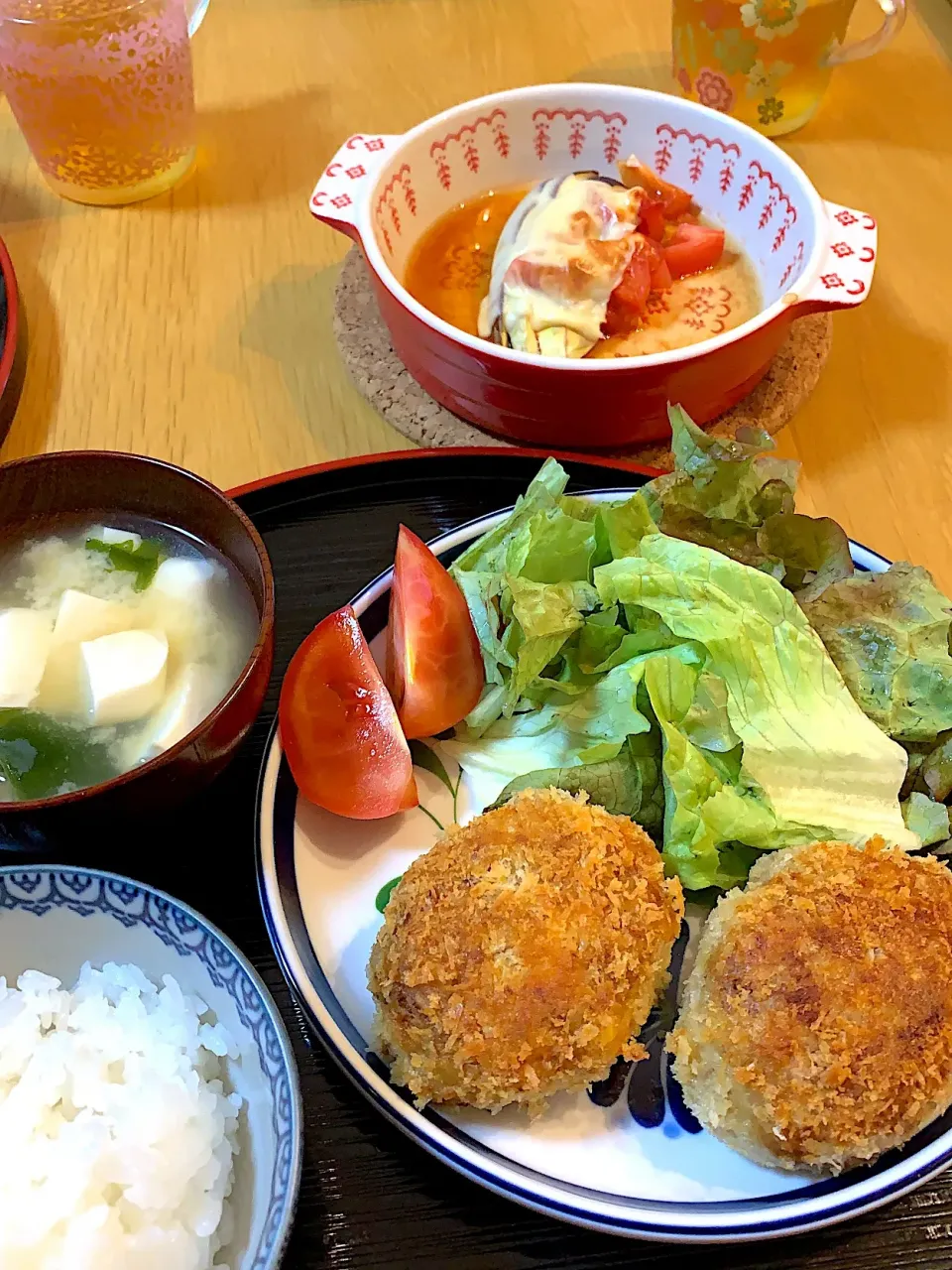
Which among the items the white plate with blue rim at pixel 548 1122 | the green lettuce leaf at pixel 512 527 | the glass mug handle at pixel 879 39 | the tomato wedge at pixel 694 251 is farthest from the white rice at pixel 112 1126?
the glass mug handle at pixel 879 39

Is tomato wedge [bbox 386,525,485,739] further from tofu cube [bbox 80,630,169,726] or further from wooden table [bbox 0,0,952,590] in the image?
wooden table [bbox 0,0,952,590]

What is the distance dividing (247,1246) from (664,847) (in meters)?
0.61

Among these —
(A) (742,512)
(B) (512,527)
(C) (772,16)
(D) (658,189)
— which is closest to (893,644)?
(A) (742,512)

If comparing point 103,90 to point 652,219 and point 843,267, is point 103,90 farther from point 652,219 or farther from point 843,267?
point 843,267

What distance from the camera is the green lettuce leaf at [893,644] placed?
1233 millimetres

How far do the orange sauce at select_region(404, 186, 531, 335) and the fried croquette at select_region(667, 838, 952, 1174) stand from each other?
1135 millimetres

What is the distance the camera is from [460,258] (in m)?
1.88

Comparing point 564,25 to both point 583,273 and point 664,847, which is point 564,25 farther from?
point 664,847

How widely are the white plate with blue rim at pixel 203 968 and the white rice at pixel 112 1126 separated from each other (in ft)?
0.06

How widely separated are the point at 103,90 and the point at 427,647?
140cm

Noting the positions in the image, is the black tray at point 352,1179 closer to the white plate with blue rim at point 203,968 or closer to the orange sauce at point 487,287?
the white plate with blue rim at point 203,968

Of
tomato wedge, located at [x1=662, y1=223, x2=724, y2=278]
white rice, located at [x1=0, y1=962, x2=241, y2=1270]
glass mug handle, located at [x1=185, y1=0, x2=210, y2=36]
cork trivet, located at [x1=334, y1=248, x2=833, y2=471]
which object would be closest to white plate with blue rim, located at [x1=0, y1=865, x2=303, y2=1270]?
white rice, located at [x1=0, y1=962, x2=241, y2=1270]

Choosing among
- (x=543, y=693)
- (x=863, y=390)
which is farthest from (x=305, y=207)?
(x=543, y=693)

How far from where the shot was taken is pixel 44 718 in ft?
3.88
